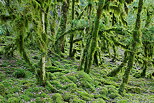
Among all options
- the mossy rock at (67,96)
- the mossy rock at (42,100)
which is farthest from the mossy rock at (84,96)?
the mossy rock at (42,100)

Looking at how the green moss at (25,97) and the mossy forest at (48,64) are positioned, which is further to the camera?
the green moss at (25,97)

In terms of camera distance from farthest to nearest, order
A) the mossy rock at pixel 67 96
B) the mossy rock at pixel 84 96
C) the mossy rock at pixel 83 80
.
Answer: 1. the mossy rock at pixel 83 80
2. the mossy rock at pixel 84 96
3. the mossy rock at pixel 67 96

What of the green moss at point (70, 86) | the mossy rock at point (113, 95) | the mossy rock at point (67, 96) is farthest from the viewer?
the mossy rock at point (113, 95)

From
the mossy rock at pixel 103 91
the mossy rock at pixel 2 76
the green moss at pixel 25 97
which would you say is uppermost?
the mossy rock at pixel 2 76

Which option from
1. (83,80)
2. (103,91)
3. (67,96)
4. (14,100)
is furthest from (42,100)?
(103,91)

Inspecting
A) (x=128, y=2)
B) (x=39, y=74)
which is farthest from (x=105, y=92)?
(x=128, y=2)

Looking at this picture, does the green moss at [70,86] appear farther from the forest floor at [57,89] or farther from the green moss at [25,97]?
the green moss at [25,97]

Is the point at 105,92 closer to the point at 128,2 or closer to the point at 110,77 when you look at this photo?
the point at 110,77

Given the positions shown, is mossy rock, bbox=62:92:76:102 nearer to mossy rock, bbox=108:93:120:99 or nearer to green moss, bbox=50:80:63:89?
green moss, bbox=50:80:63:89

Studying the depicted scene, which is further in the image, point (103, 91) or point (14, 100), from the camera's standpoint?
point (103, 91)

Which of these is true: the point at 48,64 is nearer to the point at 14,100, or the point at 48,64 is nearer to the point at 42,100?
the point at 42,100

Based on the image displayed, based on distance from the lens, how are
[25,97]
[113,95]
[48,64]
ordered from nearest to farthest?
1. [25,97]
2. [113,95]
3. [48,64]

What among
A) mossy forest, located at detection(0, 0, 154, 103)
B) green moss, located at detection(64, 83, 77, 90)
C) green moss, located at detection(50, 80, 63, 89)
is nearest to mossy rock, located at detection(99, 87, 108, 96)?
mossy forest, located at detection(0, 0, 154, 103)

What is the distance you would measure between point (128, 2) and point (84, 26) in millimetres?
7524
